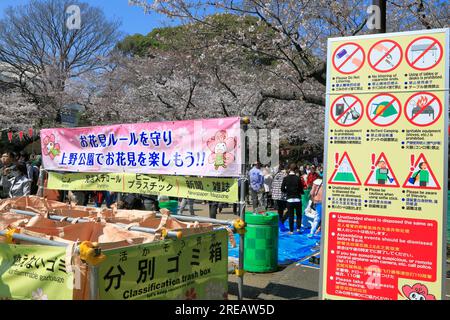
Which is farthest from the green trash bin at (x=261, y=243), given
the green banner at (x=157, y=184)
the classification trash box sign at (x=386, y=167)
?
the classification trash box sign at (x=386, y=167)

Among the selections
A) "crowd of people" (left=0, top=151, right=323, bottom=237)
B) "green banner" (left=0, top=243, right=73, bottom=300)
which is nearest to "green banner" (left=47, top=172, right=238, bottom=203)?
"crowd of people" (left=0, top=151, right=323, bottom=237)

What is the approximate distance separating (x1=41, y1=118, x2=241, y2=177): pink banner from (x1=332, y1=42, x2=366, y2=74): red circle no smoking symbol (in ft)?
4.53

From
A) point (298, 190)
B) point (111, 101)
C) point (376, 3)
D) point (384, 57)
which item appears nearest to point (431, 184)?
point (384, 57)

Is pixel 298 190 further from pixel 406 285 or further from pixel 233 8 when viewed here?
pixel 406 285

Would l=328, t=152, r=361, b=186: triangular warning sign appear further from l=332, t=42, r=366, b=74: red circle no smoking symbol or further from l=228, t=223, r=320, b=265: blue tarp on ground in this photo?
l=228, t=223, r=320, b=265: blue tarp on ground

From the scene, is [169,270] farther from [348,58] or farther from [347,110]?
[348,58]

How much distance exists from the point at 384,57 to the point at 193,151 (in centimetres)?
241

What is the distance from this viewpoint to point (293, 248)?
8312 mm

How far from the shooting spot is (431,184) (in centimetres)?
313

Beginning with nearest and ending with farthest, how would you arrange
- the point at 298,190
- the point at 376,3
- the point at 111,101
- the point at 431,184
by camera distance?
1. the point at 431,184
2. the point at 376,3
3. the point at 298,190
4. the point at 111,101

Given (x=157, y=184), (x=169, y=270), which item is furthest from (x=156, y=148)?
(x=169, y=270)

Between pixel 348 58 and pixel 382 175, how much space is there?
3.38 feet

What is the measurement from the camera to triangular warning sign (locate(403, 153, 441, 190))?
312 cm

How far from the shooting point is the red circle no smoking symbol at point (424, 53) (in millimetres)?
3127
